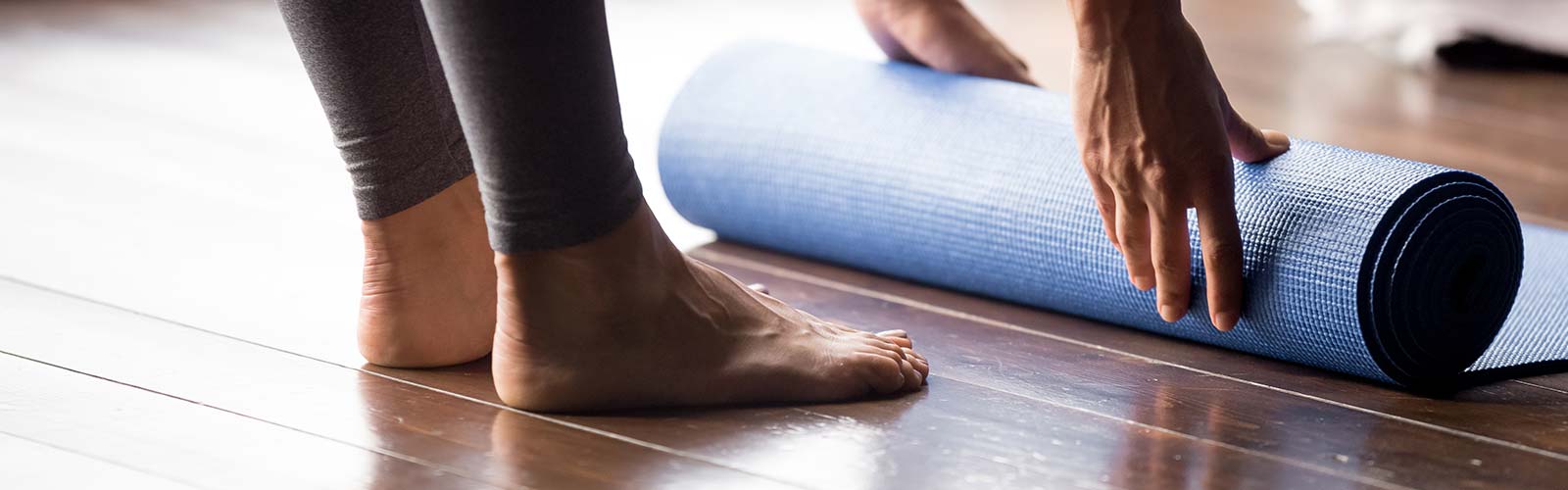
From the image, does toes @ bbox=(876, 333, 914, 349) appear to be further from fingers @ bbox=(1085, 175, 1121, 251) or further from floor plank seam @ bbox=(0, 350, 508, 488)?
floor plank seam @ bbox=(0, 350, 508, 488)

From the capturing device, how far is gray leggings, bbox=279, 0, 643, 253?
1146mm

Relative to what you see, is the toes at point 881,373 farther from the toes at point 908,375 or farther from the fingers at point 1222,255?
the fingers at point 1222,255

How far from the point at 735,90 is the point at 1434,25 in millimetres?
1993

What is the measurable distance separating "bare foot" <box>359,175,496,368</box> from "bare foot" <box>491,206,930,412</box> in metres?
0.13

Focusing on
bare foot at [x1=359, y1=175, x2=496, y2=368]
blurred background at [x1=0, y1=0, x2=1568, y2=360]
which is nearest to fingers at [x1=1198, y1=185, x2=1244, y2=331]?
bare foot at [x1=359, y1=175, x2=496, y2=368]

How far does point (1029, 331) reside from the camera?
1.64 meters

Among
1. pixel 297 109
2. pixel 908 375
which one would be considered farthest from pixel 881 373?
pixel 297 109

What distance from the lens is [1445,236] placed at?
1407 mm

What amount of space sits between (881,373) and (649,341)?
21 cm

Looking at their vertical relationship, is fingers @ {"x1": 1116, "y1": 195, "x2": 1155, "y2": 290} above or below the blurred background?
above

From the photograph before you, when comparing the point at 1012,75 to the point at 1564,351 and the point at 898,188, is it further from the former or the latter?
the point at 1564,351

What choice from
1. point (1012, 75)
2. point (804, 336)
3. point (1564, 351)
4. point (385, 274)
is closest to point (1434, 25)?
point (1012, 75)

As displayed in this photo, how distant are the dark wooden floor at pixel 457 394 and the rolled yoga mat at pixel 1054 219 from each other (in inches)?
1.6

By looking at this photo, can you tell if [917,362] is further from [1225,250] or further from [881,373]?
[1225,250]
